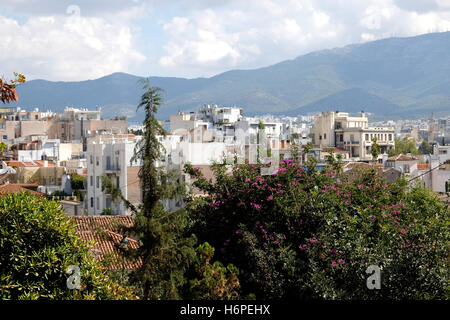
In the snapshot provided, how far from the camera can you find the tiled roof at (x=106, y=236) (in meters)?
9.94

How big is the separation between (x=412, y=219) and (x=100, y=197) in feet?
95.3

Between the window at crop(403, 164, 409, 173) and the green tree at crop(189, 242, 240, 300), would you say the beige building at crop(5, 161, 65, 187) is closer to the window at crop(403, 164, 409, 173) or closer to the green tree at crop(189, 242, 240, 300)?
the window at crop(403, 164, 409, 173)

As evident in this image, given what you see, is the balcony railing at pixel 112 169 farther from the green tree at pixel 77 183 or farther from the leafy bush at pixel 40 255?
the leafy bush at pixel 40 255

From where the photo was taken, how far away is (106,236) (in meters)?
9.84

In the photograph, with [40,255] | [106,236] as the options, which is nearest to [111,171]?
[106,236]

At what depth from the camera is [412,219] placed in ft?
44.5

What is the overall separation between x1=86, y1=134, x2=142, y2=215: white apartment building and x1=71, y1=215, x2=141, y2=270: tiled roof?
14.4 metres

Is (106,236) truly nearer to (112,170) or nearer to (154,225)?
(154,225)

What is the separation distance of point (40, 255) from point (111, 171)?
3316 cm

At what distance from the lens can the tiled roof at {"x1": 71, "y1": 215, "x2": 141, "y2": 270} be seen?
9.94 metres

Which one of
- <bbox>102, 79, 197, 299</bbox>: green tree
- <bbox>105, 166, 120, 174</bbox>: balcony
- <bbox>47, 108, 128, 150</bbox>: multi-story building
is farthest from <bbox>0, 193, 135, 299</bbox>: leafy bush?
<bbox>47, 108, 128, 150</bbox>: multi-story building
